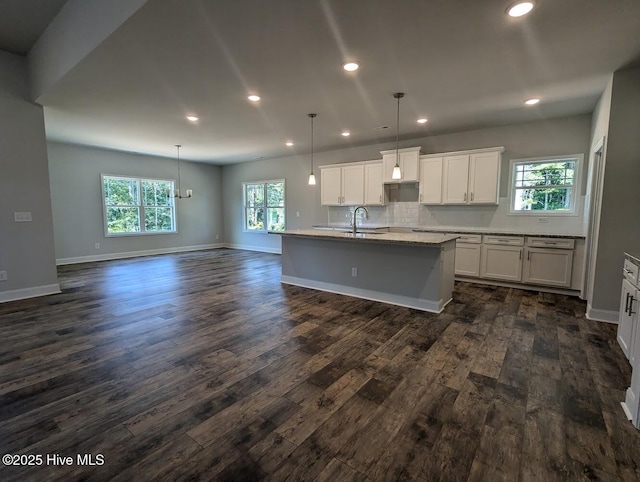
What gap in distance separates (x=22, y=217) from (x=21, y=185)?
0.43 m

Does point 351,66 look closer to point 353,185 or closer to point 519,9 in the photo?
point 519,9

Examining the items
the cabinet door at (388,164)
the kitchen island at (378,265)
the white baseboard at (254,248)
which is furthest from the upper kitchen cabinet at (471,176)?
the white baseboard at (254,248)

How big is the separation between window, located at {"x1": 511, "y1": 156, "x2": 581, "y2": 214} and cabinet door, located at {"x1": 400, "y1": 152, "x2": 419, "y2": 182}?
1.55 metres

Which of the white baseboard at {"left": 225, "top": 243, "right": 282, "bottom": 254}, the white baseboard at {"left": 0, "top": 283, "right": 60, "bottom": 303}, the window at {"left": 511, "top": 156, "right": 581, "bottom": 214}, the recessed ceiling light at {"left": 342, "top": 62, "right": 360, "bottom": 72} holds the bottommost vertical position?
the white baseboard at {"left": 0, "top": 283, "right": 60, "bottom": 303}

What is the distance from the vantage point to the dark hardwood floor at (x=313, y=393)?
4.98 feet

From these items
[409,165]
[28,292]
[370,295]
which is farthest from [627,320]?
[28,292]

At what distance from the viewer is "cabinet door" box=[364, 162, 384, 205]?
622cm

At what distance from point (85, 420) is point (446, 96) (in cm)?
456

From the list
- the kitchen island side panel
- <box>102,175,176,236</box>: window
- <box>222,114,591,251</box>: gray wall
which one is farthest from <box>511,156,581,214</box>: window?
<box>102,175,176,236</box>: window

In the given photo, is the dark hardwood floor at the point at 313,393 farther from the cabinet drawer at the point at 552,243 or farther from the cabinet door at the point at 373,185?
the cabinet door at the point at 373,185

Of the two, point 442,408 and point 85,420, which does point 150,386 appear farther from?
point 442,408

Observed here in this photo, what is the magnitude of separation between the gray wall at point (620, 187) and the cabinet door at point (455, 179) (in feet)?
6.87

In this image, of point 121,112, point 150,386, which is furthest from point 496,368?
point 121,112

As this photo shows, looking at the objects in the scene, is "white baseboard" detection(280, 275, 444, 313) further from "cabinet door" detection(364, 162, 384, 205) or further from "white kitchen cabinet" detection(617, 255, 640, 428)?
"cabinet door" detection(364, 162, 384, 205)
